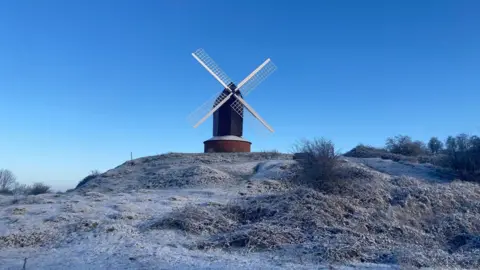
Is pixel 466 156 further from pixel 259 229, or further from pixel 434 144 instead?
pixel 434 144

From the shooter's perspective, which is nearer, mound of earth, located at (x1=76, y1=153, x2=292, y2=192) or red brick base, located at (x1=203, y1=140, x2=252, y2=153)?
mound of earth, located at (x1=76, y1=153, x2=292, y2=192)

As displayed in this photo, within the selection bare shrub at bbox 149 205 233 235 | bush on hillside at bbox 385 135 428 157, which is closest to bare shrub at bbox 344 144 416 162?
bush on hillside at bbox 385 135 428 157

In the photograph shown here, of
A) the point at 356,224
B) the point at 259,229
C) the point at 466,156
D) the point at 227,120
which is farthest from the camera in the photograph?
the point at 227,120

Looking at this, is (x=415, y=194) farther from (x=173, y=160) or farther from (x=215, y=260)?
(x=173, y=160)

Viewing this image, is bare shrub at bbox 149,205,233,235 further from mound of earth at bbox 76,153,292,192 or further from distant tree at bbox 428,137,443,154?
distant tree at bbox 428,137,443,154

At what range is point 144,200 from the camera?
59.4 feet

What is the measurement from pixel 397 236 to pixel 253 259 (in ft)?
15.7

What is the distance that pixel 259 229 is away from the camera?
1176cm

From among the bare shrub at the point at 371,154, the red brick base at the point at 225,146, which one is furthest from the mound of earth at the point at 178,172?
the bare shrub at the point at 371,154

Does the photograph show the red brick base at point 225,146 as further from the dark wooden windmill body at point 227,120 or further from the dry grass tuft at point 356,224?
the dry grass tuft at point 356,224

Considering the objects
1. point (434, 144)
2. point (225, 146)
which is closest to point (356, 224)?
point (225, 146)

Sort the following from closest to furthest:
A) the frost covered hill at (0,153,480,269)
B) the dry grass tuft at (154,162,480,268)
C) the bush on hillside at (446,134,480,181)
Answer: the frost covered hill at (0,153,480,269), the dry grass tuft at (154,162,480,268), the bush on hillside at (446,134,480,181)

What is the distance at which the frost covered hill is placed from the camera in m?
9.96

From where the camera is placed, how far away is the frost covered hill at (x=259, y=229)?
9.96m
